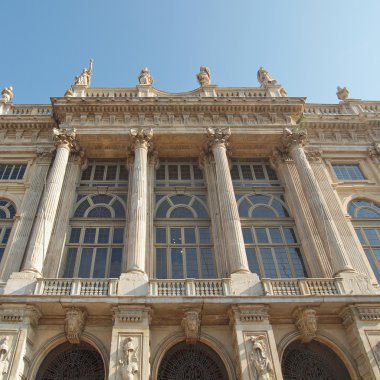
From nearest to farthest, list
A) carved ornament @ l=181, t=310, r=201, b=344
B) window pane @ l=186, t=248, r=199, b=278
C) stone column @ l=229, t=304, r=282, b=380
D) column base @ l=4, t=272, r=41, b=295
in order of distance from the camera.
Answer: stone column @ l=229, t=304, r=282, b=380, carved ornament @ l=181, t=310, r=201, b=344, column base @ l=4, t=272, r=41, b=295, window pane @ l=186, t=248, r=199, b=278

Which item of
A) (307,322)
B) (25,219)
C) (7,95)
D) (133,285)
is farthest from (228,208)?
(7,95)

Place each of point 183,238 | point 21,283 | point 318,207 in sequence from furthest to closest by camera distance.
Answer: point 183,238 → point 318,207 → point 21,283

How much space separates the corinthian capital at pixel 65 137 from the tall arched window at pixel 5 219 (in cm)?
444

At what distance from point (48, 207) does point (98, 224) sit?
2897 mm

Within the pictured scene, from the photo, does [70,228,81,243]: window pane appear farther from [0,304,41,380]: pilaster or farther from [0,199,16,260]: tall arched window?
[0,304,41,380]: pilaster

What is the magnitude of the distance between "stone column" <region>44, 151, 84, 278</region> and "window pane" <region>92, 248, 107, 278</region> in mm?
1669

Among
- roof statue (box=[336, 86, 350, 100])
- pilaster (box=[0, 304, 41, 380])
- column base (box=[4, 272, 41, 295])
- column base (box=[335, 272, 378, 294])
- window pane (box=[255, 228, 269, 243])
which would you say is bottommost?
pilaster (box=[0, 304, 41, 380])

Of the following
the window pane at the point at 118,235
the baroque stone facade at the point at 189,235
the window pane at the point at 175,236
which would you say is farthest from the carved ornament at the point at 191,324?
the window pane at the point at 118,235

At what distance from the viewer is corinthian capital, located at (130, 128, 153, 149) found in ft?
71.9

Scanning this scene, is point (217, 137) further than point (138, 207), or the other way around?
point (217, 137)

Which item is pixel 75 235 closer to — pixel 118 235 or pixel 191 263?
pixel 118 235

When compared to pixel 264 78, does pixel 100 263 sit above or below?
below

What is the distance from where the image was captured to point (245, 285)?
15.6 meters

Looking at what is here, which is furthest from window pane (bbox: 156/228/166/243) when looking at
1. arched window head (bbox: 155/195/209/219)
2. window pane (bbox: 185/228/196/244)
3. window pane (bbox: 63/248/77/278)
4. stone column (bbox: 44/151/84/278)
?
stone column (bbox: 44/151/84/278)
